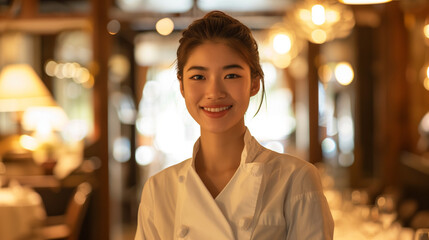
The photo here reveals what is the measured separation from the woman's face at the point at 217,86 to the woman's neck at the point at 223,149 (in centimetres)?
4

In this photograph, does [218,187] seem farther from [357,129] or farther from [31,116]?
[357,129]

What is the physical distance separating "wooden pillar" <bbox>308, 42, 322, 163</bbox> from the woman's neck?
614 cm

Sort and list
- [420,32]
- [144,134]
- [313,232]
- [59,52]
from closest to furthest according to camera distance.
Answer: [313,232] → [420,32] → [59,52] → [144,134]

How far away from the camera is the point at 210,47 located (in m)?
1.42

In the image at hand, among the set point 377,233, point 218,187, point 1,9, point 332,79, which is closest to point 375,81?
point 332,79

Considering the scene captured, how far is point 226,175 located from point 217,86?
227 millimetres

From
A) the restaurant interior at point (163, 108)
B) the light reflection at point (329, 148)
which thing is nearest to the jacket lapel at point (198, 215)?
the restaurant interior at point (163, 108)

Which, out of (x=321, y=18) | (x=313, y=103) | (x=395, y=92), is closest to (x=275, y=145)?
(x=313, y=103)

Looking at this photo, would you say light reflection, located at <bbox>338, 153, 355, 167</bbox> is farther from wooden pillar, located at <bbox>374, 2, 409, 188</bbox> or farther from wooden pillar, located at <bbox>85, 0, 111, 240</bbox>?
wooden pillar, located at <bbox>85, 0, 111, 240</bbox>

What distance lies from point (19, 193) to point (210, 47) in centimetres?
392

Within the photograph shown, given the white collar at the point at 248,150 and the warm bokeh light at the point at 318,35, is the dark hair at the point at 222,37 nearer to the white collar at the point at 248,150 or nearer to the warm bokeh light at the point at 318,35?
the white collar at the point at 248,150

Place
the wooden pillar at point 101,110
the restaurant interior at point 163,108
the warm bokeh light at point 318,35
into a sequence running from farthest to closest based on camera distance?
the wooden pillar at point 101,110, the warm bokeh light at point 318,35, the restaurant interior at point 163,108

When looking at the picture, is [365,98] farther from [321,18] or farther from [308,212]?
[308,212]

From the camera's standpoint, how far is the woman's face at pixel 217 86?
1.39 m
